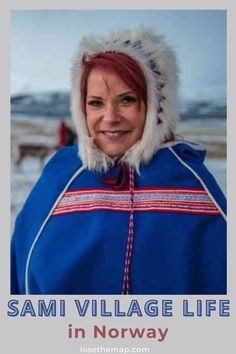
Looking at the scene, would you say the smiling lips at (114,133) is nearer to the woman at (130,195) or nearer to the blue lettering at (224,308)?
the woman at (130,195)

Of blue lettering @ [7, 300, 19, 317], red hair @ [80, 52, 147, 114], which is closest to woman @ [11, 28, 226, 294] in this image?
red hair @ [80, 52, 147, 114]

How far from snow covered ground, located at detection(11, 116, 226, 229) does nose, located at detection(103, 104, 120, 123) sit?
5.4 inches

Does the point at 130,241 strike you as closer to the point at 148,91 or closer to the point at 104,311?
the point at 104,311

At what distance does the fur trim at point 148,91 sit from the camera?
1084 millimetres

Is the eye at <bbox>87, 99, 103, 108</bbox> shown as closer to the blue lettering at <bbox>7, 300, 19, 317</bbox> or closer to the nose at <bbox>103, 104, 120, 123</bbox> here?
the nose at <bbox>103, 104, 120, 123</bbox>

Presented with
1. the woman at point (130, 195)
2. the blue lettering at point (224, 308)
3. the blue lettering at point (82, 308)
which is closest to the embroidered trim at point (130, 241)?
the woman at point (130, 195)

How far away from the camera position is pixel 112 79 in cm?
109

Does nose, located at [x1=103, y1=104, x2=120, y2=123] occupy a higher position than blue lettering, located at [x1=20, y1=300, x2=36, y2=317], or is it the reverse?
nose, located at [x1=103, y1=104, x2=120, y2=123]

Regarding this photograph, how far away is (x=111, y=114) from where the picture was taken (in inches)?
43.5

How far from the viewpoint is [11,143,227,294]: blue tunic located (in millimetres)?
1095

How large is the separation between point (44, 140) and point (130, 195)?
26 centimetres

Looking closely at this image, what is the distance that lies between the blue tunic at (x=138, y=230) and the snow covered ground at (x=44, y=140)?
0.04 m

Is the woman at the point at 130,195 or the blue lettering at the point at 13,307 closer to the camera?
the woman at the point at 130,195

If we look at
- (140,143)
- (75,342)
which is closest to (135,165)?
(140,143)
